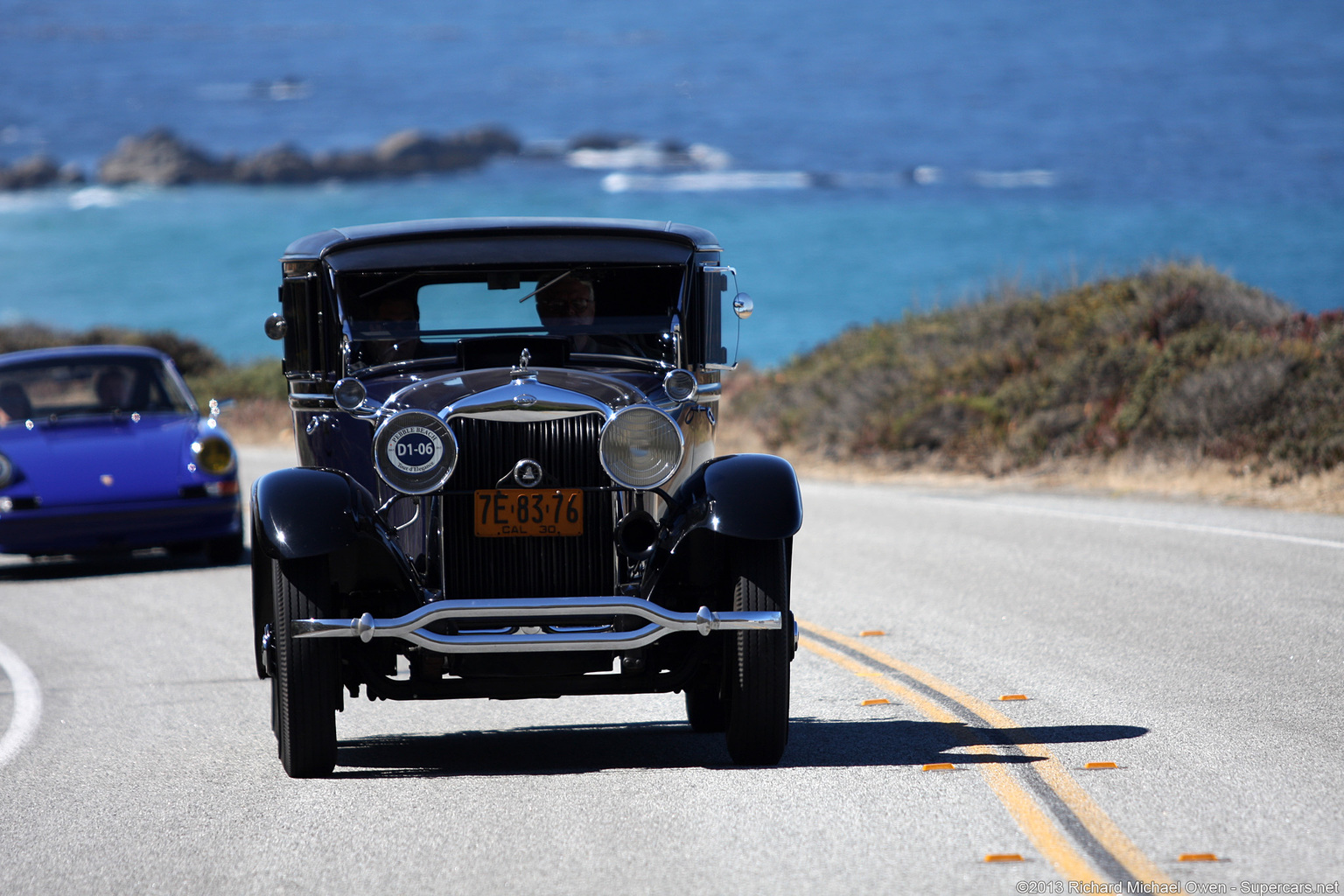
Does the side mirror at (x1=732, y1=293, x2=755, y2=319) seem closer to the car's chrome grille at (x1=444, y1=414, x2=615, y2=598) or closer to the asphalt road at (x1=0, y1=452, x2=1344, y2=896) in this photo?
the car's chrome grille at (x1=444, y1=414, x2=615, y2=598)

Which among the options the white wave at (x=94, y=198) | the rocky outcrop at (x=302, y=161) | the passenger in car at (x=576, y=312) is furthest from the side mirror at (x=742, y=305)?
the white wave at (x=94, y=198)

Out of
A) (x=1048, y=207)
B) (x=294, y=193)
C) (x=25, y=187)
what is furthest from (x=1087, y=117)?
(x=25, y=187)

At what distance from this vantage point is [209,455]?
1335 centimetres

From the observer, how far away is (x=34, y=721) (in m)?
7.80

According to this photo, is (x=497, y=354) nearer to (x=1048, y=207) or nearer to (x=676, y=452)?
(x=676, y=452)

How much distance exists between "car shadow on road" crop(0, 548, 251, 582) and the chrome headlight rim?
3.29ft

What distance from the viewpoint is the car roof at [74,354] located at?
13469 millimetres

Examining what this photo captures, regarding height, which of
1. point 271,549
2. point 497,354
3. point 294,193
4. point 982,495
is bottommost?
point 982,495

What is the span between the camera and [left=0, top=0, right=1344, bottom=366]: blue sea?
69.4 meters

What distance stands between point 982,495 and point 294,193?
300ft

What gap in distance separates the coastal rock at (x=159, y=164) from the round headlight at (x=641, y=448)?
10823 cm

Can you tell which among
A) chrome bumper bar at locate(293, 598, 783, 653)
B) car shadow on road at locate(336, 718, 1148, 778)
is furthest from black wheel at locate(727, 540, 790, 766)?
car shadow on road at locate(336, 718, 1148, 778)

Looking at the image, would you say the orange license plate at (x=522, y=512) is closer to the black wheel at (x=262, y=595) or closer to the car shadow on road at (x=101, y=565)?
the black wheel at (x=262, y=595)

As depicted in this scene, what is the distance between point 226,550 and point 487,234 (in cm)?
749
